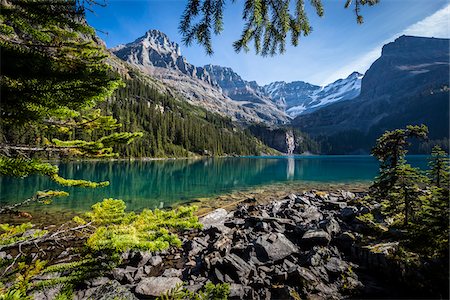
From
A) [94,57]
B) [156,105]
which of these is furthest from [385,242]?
[156,105]

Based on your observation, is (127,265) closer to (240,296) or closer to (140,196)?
(240,296)

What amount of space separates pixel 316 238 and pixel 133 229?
35.4 ft

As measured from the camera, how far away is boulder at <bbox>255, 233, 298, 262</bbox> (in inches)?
408

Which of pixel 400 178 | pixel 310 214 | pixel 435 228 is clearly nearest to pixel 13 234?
pixel 435 228

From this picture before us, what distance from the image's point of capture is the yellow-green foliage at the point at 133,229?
335 cm

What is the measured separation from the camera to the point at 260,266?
384 inches

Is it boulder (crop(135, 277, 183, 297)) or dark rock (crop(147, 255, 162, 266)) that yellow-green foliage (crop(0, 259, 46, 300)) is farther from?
dark rock (crop(147, 255, 162, 266))

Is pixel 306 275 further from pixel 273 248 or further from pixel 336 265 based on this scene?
pixel 273 248

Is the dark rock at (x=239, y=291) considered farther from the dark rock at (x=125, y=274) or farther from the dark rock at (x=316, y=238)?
the dark rock at (x=316, y=238)

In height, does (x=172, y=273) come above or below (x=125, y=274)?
below

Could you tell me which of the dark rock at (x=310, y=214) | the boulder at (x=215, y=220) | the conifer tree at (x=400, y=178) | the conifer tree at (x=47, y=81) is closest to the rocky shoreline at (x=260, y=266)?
the boulder at (x=215, y=220)

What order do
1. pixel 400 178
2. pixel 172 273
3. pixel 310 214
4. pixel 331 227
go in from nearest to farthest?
pixel 172 273, pixel 400 178, pixel 331 227, pixel 310 214

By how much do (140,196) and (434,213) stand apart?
28.1 meters

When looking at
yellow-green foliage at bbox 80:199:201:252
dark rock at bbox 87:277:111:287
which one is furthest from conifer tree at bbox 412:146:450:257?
dark rock at bbox 87:277:111:287
